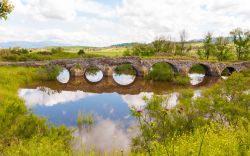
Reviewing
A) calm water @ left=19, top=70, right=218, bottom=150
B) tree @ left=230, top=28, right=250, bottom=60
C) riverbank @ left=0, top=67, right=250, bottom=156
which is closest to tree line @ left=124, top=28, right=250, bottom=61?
tree @ left=230, top=28, right=250, bottom=60

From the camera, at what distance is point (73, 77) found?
6738 cm

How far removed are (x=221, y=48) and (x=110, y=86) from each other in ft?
131

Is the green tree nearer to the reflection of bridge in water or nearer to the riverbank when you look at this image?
the reflection of bridge in water

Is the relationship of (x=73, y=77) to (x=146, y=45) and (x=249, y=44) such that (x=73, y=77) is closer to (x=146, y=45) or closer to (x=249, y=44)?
(x=146, y=45)

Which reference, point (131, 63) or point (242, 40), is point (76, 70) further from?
point (242, 40)

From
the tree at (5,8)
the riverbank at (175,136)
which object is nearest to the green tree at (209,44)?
the riverbank at (175,136)

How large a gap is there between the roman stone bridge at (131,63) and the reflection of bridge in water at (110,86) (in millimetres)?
2875

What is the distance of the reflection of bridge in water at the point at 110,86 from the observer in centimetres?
5609

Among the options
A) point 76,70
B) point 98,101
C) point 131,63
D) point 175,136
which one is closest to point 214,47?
point 131,63

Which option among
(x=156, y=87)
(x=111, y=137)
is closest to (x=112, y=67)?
(x=156, y=87)

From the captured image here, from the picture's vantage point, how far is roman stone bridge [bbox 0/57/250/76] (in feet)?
215

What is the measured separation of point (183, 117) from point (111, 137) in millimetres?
7436

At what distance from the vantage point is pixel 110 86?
6078 cm

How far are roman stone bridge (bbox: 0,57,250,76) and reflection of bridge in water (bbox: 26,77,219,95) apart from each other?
9.43 ft
